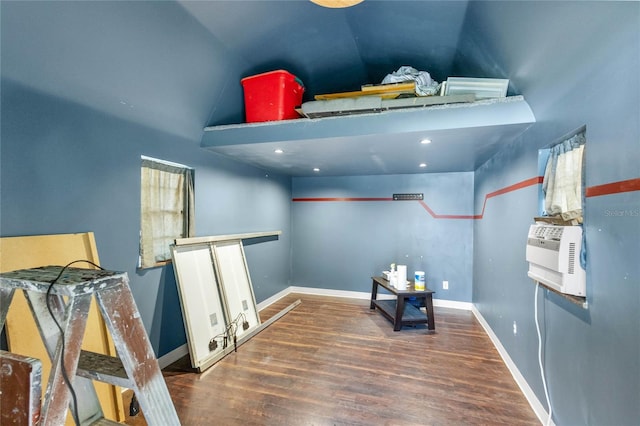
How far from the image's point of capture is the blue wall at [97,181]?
163 centimetres

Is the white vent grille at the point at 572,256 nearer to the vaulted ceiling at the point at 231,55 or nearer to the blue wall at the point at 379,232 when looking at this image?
the vaulted ceiling at the point at 231,55

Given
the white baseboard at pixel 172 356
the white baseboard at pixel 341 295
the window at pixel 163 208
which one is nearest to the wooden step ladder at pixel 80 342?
the window at pixel 163 208

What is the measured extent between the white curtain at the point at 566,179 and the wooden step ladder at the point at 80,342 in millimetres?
2286

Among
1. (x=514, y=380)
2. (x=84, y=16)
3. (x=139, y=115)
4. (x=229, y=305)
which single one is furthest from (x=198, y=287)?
(x=514, y=380)

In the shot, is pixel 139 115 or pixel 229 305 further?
pixel 229 305

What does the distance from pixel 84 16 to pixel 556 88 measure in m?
2.88

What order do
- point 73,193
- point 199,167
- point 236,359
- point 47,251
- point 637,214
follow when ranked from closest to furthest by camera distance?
point 637,214 → point 47,251 → point 73,193 → point 236,359 → point 199,167

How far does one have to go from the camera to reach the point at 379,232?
4820 millimetres

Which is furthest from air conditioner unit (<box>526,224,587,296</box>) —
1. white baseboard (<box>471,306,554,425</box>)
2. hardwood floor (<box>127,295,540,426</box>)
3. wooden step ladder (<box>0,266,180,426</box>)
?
wooden step ladder (<box>0,266,180,426</box>)

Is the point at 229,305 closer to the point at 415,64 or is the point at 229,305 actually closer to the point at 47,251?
the point at 47,251

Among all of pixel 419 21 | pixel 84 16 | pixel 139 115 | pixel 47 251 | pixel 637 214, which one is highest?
pixel 419 21

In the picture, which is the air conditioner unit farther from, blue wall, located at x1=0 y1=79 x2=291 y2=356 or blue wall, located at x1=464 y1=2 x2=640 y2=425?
blue wall, located at x1=0 y1=79 x2=291 y2=356

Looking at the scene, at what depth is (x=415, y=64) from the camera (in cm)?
319

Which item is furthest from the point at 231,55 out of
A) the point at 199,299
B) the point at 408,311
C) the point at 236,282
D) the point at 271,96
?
the point at 408,311
